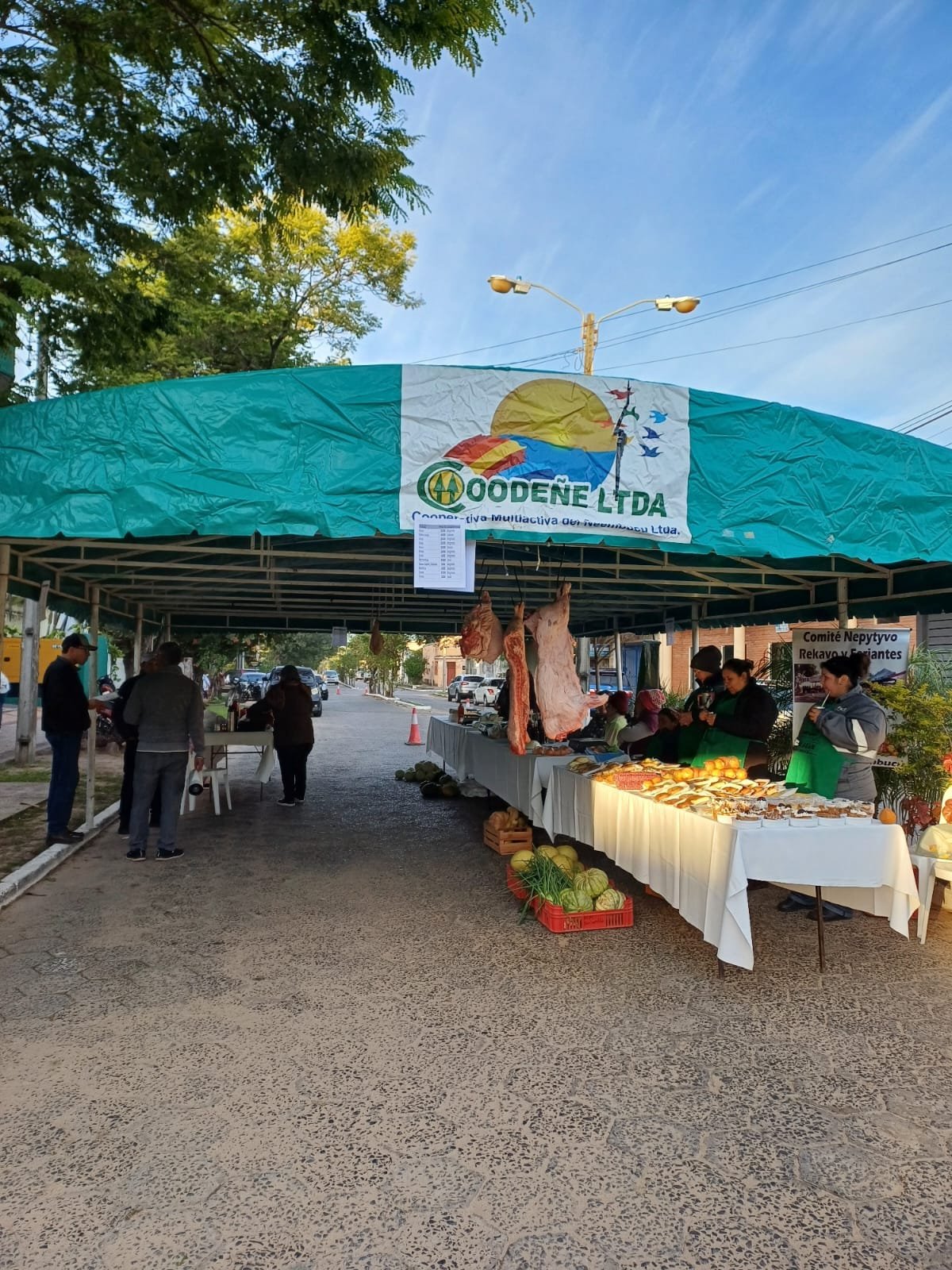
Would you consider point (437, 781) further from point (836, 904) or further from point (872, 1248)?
point (872, 1248)

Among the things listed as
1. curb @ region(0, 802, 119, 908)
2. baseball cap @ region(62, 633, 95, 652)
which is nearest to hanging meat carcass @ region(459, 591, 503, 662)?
baseball cap @ region(62, 633, 95, 652)

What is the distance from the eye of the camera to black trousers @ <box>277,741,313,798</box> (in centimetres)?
1082

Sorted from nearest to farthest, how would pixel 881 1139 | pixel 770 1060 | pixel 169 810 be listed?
pixel 881 1139 → pixel 770 1060 → pixel 169 810

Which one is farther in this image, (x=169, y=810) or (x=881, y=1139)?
(x=169, y=810)

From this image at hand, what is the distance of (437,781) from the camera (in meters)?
12.3

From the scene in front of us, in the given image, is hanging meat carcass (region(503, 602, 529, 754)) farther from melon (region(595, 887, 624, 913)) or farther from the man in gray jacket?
the man in gray jacket

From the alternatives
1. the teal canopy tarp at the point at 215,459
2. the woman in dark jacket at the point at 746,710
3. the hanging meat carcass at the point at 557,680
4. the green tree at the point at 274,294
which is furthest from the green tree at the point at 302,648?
the teal canopy tarp at the point at 215,459

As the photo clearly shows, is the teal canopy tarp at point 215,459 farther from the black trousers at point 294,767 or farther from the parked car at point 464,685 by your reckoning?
the parked car at point 464,685

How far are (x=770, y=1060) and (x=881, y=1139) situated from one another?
665 mm

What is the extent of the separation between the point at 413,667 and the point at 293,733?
204 ft

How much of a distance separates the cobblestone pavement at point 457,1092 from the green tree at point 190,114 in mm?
4565

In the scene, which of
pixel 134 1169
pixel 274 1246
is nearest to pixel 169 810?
pixel 134 1169

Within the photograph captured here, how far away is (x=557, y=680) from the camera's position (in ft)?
24.3

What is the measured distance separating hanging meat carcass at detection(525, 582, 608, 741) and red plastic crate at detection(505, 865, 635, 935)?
1937 millimetres
